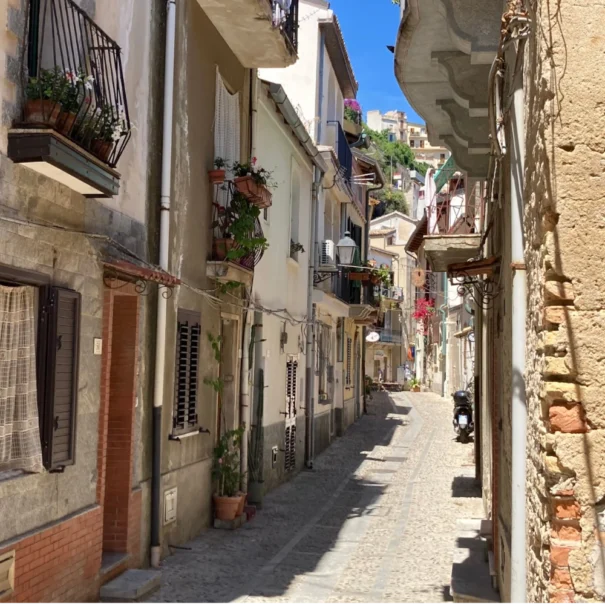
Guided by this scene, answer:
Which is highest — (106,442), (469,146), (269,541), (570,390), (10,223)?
(469,146)

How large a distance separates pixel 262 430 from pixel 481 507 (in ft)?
12.7

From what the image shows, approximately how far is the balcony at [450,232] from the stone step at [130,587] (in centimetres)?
628

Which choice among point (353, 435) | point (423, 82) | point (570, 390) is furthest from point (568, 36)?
point (353, 435)

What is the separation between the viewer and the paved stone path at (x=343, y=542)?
8.56 m

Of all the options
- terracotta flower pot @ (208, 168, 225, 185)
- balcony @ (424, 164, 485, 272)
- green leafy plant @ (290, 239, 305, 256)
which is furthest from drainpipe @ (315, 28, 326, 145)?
terracotta flower pot @ (208, 168, 225, 185)

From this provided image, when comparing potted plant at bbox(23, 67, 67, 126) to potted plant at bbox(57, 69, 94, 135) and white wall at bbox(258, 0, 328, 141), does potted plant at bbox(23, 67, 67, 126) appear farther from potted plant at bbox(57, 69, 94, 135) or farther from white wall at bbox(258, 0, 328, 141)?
white wall at bbox(258, 0, 328, 141)

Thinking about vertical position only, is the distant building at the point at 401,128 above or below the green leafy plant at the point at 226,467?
above

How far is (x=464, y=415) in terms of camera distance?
2252 centimetres

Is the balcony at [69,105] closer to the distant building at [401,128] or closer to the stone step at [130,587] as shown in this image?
the stone step at [130,587]

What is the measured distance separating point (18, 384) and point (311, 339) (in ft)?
43.6

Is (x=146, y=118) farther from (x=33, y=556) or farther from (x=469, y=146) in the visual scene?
(x=33, y=556)

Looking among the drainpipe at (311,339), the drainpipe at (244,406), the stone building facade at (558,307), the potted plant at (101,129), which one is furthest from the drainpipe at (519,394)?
the drainpipe at (311,339)

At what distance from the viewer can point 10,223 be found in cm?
614

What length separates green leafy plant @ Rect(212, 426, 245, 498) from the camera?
1175 centimetres
